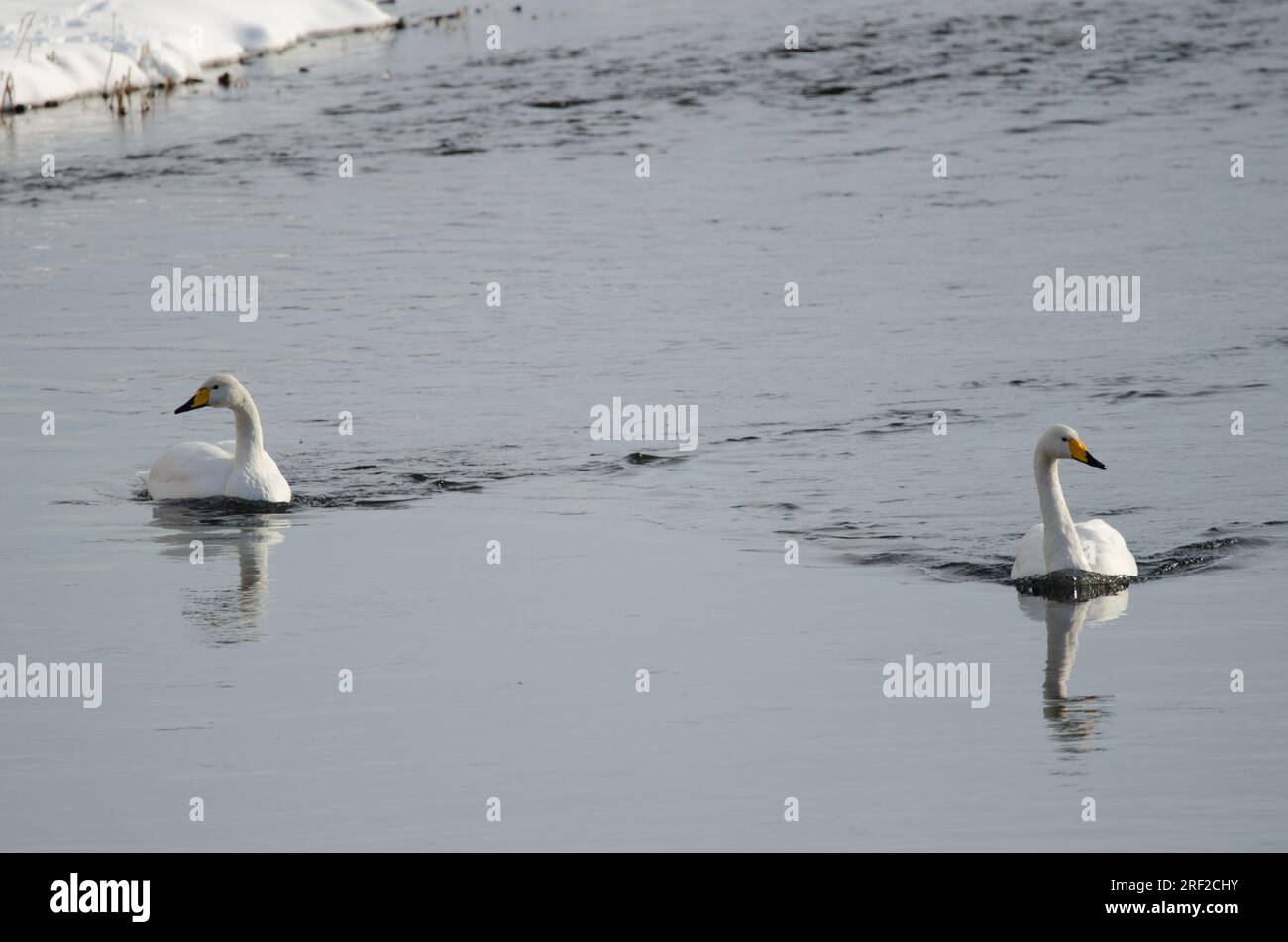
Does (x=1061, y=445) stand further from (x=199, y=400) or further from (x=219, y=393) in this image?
(x=199, y=400)

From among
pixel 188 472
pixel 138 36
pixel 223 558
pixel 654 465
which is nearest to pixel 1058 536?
pixel 654 465

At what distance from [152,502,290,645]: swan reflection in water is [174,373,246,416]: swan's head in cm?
87

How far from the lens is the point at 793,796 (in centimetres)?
1013

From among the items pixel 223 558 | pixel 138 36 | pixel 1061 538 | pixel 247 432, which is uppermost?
pixel 138 36

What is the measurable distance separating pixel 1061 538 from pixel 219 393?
700 cm

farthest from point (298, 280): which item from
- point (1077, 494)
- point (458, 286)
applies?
point (1077, 494)

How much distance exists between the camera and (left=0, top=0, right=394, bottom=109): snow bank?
1559 inches

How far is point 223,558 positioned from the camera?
1551 cm

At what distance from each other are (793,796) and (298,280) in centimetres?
1654

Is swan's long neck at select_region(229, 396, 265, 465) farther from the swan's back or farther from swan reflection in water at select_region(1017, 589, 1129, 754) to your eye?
swan reflection in water at select_region(1017, 589, 1129, 754)

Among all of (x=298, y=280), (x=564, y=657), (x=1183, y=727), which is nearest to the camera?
(x=1183, y=727)

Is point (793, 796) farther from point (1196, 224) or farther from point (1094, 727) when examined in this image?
point (1196, 224)

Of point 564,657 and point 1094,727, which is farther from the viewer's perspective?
A: point 564,657
